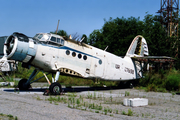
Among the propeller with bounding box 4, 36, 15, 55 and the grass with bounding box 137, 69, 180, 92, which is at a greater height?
the propeller with bounding box 4, 36, 15, 55

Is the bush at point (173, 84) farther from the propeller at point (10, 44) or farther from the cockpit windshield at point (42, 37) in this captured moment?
the propeller at point (10, 44)

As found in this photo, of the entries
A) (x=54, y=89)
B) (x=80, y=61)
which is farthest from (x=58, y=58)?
(x=54, y=89)

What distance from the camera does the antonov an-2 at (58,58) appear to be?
11.0 meters

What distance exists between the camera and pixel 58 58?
12.2 meters

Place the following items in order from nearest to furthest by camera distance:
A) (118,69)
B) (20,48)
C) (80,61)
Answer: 1. (20,48)
2. (80,61)
3. (118,69)

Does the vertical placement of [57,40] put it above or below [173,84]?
above

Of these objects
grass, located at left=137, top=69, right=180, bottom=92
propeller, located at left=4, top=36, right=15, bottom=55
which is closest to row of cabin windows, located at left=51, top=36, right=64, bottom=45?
propeller, located at left=4, top=36, right=15, bottom=55

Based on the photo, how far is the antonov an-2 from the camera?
11023mm

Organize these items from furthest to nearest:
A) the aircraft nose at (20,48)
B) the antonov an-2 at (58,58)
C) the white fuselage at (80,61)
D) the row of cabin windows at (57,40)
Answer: the row of cabin windows at (57,40) → the white fuselage at (80,61) → the antonov an-2 at (58,58) → the aircraft nose at (20,48)

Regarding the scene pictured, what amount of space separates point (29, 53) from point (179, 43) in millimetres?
26493

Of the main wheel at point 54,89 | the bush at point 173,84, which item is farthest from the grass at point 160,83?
the main wheel at point 54,89

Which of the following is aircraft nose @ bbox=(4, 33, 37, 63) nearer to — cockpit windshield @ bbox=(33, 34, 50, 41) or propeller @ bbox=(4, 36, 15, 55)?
propeller @ bbox=(4, 36, 15, 55)

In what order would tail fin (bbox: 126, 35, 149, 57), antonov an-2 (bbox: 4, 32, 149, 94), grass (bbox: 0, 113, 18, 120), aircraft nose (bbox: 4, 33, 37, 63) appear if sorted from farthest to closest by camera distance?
1. tail fin (bbox: 126, 35, 149, 57)
2. antonov an-2 (bbox: 4, 32, 149, 94)
3. aircraft nose (bbox: 4, 33, 37, 63)
4. grass (bbox: 0, 113, 18, 120)

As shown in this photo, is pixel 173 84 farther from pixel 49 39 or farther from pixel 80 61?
pixel 49 39
